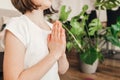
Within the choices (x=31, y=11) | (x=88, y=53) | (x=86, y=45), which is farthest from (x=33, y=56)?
(x=86, y=45)

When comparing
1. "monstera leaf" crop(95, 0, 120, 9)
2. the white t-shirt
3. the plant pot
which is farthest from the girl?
the plant pot

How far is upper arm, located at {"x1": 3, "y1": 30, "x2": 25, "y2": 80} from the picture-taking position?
677mm

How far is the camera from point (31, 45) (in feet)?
2.44

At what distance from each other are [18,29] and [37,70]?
150mm

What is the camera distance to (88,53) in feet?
8.59

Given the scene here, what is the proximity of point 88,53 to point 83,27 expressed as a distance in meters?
0.33

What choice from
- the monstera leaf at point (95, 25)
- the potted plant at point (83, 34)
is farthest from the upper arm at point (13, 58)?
the monstera leaf at point (95, 25)

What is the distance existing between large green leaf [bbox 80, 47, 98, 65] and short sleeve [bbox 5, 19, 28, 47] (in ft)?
6.30

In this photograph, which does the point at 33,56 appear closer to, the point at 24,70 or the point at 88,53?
the point at 24,70

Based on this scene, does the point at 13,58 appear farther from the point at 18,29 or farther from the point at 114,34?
the point at 114,34

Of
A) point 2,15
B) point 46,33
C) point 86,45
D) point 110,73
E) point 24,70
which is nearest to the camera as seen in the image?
point 24,70

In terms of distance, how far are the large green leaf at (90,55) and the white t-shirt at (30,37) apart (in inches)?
72.6

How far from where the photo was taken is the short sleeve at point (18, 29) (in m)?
0.70

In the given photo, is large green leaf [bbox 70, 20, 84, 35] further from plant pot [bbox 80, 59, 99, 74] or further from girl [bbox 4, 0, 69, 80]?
girl [bbox 4, 0, 69, 80]
